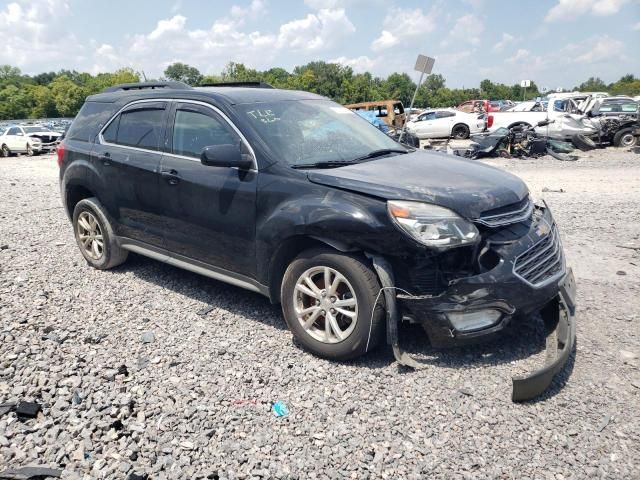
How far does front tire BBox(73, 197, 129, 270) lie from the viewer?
5.35 m

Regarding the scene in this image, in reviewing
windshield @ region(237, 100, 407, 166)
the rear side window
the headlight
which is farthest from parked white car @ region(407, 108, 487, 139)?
the headlight

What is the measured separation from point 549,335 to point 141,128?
398 centimetres

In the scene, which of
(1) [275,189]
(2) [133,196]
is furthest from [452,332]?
(2) [133,196]

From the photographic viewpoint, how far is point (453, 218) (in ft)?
10.8

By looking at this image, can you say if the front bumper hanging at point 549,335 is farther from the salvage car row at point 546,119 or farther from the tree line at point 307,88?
the tree line at point 307,88

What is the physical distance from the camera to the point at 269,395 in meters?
3.30

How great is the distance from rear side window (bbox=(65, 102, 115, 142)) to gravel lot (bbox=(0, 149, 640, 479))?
1.62 metres

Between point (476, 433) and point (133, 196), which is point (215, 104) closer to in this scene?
point (133, 196)

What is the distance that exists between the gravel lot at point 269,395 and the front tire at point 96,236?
1.11 ft

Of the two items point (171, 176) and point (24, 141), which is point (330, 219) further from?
point (24, 141)

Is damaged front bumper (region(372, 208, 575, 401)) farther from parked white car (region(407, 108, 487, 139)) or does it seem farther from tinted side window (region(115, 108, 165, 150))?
parked white car (region(407, 108, 487, 139))

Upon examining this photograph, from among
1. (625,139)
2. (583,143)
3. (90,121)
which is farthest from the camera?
(625,139)

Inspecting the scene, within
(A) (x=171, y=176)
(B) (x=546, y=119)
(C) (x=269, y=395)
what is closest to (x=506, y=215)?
(C) (x=269, y=395)

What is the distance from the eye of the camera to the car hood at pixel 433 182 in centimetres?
336
